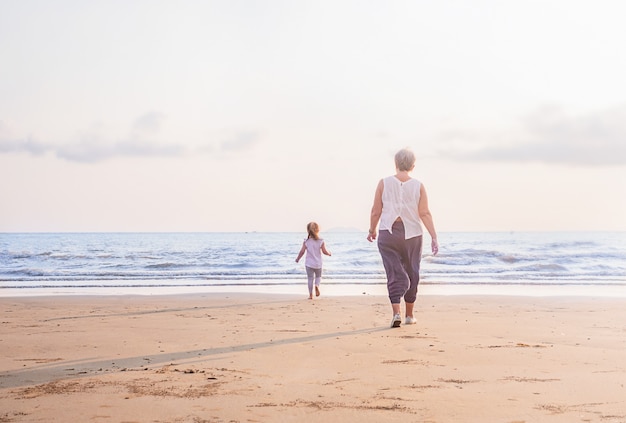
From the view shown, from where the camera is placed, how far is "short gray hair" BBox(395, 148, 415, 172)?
7.70 m

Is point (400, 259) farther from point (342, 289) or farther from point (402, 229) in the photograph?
point (342, 289)

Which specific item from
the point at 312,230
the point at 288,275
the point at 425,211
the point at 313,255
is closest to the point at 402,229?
the point at 425,211

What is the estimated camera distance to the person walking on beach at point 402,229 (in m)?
7.57

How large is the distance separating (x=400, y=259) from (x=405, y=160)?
121 cm

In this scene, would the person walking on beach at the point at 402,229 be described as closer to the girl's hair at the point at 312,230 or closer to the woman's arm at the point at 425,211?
A: the woman's arm at the point at 425,211

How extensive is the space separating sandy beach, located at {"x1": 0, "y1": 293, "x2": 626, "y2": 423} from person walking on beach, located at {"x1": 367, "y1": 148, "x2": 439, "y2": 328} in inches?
20.9

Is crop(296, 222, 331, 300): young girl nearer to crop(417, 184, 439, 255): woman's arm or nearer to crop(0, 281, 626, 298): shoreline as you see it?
crop(0, 281, 626, 298): shoreline

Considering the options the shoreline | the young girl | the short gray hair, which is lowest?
the shoreline

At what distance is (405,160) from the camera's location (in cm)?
770

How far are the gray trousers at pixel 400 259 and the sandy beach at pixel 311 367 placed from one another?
49 centimetres

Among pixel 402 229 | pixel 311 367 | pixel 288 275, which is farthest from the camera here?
pixel 288 275

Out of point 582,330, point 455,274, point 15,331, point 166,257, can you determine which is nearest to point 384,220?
point 582,330

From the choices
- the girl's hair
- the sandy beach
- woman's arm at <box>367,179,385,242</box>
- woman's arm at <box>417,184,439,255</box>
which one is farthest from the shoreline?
woman's arm at <box>417,184,439,255</box>

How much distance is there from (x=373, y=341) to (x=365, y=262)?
23.5 m
